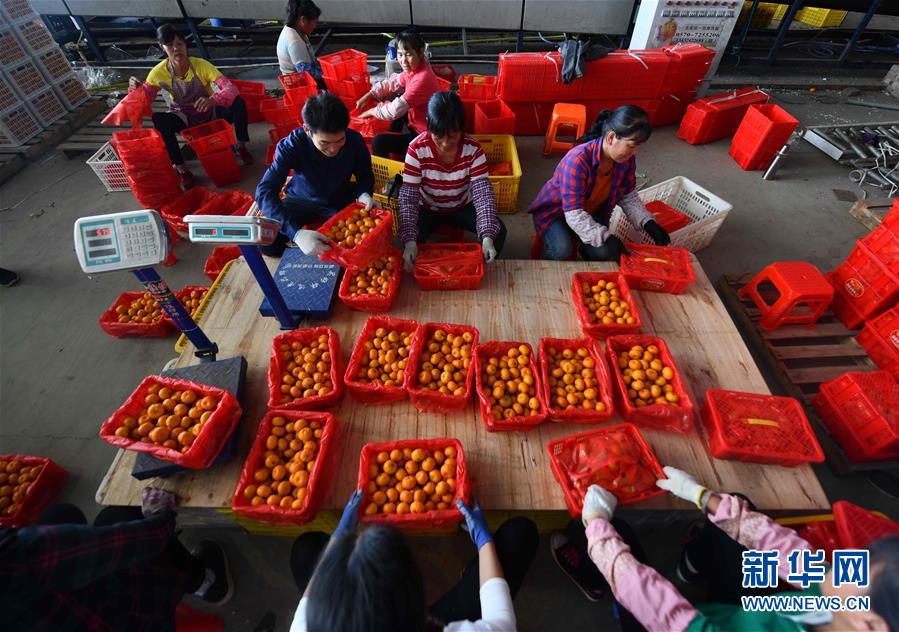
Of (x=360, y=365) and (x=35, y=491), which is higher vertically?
(x=360, y=365)

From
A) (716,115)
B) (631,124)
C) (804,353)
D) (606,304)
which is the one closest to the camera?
(631,124)

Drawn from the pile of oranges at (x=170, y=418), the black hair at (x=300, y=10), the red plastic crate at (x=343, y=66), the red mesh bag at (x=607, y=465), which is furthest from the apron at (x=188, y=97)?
the red mesh bag at (x=607, y=465)

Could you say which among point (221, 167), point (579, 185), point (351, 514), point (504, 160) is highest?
point (579, 185)

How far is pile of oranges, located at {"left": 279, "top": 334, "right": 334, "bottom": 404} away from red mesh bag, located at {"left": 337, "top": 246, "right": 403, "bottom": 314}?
288 millimetres

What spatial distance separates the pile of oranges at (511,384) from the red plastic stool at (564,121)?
3.83 metres

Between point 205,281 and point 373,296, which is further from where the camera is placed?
point 205,281

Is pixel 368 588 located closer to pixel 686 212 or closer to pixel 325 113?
pixel 325 113

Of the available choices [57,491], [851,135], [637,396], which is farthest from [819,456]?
[851,135]

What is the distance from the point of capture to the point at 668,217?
3631 millimetres

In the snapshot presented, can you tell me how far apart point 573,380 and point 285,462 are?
1.45 m

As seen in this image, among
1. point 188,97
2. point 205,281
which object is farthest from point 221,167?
point 205,281

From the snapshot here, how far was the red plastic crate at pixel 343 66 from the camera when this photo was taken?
5.12m

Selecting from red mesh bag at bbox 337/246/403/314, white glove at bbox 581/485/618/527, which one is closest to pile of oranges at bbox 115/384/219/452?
red mesh bag at bbox 337/246/403/314

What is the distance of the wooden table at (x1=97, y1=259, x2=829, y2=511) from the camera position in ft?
6.01
